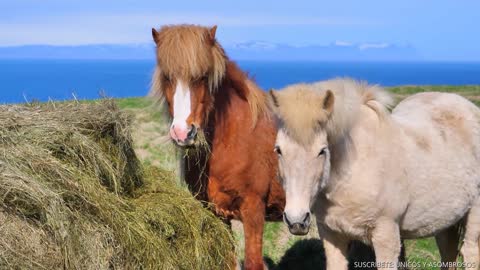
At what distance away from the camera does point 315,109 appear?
3873 millimetres

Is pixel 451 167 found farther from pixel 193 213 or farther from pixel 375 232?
pixel 193 213

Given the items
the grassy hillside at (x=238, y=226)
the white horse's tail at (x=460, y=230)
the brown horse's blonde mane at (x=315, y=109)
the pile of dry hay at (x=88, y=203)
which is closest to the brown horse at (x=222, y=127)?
the pile of dry hay at (x=88, y=203)

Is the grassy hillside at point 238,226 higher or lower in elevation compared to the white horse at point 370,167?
lower

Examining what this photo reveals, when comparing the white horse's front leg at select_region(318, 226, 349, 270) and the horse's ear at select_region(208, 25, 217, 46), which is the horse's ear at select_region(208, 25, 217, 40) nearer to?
the horse's ear at select_region(208, 25, 217, 46)

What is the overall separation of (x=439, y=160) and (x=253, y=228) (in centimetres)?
154

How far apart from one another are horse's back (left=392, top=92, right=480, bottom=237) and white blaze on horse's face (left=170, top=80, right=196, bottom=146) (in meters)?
1.59

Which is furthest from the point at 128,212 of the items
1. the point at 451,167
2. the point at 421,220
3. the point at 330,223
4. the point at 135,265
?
the point at 451,167

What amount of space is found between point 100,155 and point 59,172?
51 cm

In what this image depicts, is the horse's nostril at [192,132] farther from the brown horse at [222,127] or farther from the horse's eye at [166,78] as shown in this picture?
the horse's eye at [166,78]

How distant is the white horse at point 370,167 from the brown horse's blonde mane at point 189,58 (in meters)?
0.77

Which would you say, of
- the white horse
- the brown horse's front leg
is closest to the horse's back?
the white horse

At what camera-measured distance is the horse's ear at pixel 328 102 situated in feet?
12.8

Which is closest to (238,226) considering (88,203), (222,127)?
(222,127)

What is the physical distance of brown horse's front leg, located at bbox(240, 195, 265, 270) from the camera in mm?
4918
